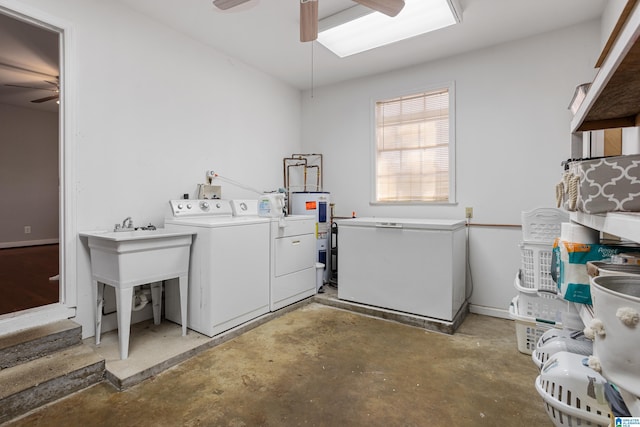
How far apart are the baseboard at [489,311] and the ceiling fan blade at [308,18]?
312cm

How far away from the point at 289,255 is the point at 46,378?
6.83ft

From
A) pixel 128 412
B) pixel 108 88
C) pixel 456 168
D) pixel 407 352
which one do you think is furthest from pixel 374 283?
pixel 108 88

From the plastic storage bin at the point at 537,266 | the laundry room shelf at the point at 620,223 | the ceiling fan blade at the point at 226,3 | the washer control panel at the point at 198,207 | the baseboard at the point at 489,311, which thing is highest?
the ceiling fan blade at the point at 226,3

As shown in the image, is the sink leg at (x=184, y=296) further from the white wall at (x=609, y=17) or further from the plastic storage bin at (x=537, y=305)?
the white wall at (x=609, y=17)

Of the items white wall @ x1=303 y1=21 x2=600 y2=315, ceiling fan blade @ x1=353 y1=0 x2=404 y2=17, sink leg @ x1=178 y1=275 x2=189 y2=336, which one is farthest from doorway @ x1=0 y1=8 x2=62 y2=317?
white wall @ x1=303 y1=21 x2=600 y2=315

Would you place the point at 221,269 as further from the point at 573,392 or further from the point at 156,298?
the point at 573,392

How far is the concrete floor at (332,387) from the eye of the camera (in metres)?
1.75

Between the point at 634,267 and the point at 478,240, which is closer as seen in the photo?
the point at 634,267

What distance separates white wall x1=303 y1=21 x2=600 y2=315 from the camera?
9.84 ft

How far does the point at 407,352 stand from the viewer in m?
2.53

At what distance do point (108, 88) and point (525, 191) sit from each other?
3.95 m

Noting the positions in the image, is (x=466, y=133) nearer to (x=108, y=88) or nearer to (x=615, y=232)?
→ (x=615, y=232)

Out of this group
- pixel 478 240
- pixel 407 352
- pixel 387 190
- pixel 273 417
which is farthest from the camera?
pixel 387 190

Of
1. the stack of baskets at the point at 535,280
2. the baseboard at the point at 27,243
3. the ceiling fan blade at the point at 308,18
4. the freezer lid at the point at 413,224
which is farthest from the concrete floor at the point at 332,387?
the baseboard at the point at 27,243
